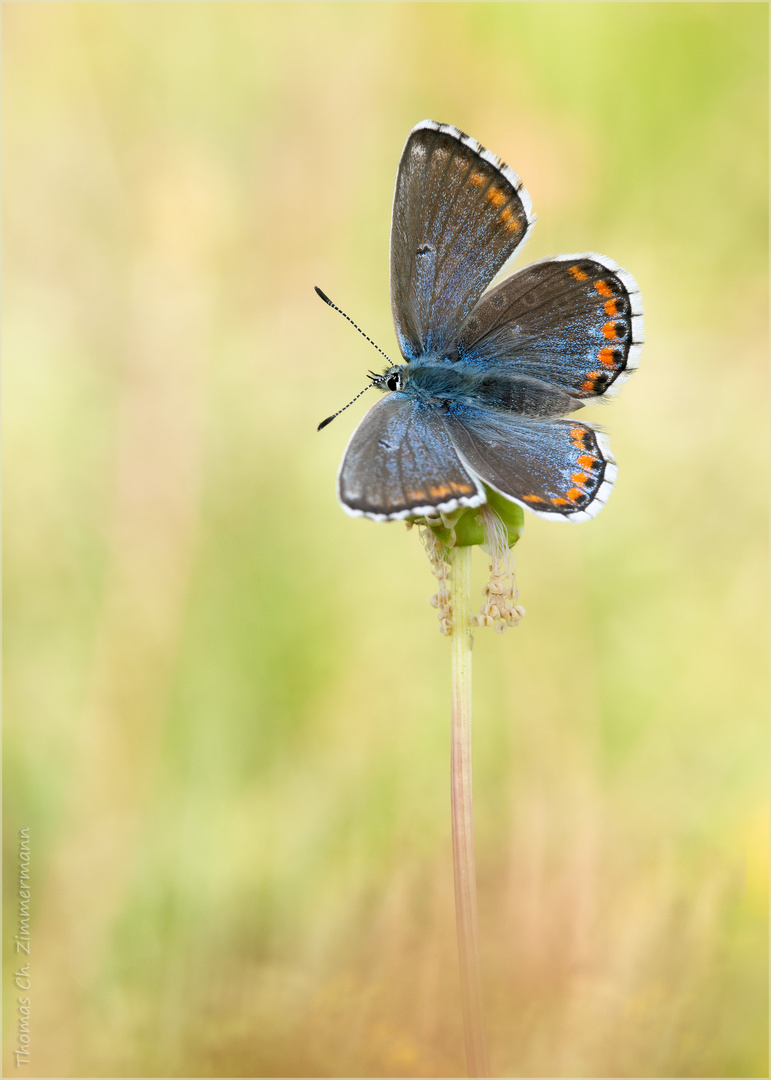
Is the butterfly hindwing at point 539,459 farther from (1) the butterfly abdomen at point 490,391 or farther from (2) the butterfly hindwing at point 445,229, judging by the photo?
(2) the butterfly hindwing at point 445,229

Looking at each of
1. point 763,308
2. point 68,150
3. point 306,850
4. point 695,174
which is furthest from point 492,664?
point 68,150

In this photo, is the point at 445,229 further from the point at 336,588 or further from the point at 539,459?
the point at 336,588

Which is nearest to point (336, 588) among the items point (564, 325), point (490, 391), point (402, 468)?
A: point (490, 391)

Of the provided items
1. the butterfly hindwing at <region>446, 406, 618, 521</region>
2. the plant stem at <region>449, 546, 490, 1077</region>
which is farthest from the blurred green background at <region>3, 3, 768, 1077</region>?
the butterfly hindwing at <region>446, 406, 618, 521</region>

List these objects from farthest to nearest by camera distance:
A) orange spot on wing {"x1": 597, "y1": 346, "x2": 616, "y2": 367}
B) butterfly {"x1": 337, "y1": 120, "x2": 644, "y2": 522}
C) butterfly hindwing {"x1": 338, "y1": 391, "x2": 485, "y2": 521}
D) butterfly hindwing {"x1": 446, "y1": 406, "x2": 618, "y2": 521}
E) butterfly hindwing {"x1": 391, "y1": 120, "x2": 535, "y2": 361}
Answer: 1. orange spot on wing {"x1": 597, "y1": 346, "x2": 616, "y2": 367}
2. butterfly hindwing {"x1": 391, "y1": 120, "x2": 535, "y2": 361}
3. butterfly {"x1": 337, "y1": 120, "x2": 644, "y2": 522}
4. butterfly hindwing {"x1": 446, "y1": 406, "x2": 618, "y2": 521}
5. butterfly hindwing {"x1": 338, "y1": 391, "x2": 485, "y2": 521}

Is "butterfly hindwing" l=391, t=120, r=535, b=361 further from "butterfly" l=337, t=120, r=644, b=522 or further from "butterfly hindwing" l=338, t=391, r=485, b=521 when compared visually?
"butterfly hindwing" l=338, t=391, r=485, b=521

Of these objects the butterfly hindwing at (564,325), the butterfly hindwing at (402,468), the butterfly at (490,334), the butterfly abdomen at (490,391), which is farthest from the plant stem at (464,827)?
the butterfly hindwing at (564,325)

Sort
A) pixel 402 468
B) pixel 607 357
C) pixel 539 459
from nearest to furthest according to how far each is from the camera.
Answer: pixel 402 468 < pixel 539 459 < pixel 607 357
